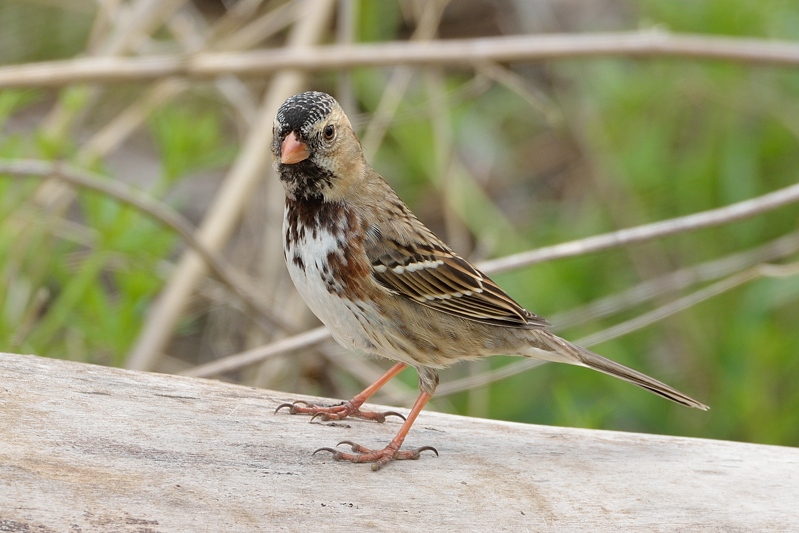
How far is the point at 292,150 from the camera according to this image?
10.8ft

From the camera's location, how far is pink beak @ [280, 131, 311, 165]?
10.7ft

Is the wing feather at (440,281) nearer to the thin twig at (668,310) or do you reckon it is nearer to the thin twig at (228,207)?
the thin twig at (668,310)

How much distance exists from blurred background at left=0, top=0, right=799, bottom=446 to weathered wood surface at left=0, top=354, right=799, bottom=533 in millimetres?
926

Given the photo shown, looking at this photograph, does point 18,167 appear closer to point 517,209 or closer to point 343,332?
point 343,332

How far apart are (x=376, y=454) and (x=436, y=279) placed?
2.59ft

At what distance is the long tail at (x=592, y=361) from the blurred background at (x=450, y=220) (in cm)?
54

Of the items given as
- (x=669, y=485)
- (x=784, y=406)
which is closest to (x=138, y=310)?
(x=669, y=485)

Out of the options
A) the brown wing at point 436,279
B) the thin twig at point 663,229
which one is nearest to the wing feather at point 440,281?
the brown wing at point 436,279

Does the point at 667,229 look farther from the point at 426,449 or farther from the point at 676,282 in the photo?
the point at 426,449

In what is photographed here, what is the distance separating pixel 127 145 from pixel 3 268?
Result: 11.8 feet

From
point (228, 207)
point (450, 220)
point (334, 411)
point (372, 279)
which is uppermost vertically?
point (450, 220)

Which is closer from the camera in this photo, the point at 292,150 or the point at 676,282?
the point at 292,150

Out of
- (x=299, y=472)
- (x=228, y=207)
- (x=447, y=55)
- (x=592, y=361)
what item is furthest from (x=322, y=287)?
(x=228, y=207)

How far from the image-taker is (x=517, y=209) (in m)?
A: 7.83
